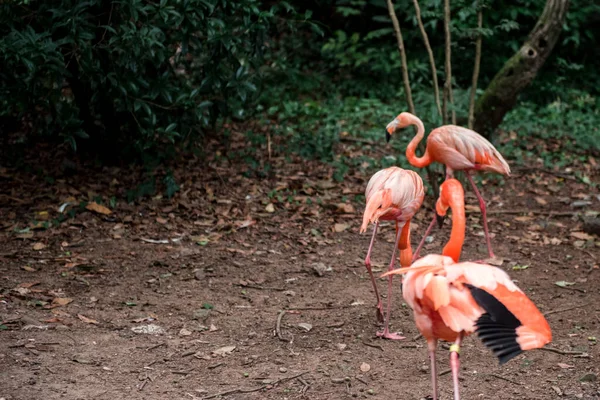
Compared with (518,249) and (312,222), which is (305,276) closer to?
(312,222)

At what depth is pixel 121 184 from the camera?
6.76 m

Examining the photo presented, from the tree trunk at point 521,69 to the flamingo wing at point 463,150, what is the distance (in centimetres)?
261

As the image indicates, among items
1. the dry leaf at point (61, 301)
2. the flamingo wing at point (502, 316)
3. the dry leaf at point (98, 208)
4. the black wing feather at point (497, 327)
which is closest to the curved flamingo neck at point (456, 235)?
the flamingo wing at point (502, 316)

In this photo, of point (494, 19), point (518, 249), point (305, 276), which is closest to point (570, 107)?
point (494, 19)

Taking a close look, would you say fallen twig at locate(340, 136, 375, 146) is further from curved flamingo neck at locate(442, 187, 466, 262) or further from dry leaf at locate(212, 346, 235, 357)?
curved flamingo neck at locate(442, 187, 466, 262)

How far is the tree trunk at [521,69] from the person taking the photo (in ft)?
24.2

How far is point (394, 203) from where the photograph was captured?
4457mm

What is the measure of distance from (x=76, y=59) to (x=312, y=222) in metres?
2.38

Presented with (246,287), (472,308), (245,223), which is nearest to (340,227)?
(245,223)

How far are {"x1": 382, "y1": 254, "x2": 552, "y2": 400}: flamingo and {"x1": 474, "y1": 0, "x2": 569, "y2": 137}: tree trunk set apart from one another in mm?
4721

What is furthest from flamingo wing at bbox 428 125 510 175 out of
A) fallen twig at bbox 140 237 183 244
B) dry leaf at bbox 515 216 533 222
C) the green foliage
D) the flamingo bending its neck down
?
the green foliage

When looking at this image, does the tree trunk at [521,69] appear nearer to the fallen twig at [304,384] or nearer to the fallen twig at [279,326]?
the fallen twig at [279,326]

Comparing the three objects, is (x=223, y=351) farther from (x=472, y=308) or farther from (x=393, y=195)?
(x=472, y=308)

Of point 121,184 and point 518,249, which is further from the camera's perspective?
point 121,184
